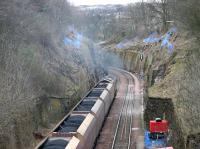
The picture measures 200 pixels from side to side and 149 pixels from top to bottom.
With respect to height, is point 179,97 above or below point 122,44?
below

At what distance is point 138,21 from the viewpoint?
123 m

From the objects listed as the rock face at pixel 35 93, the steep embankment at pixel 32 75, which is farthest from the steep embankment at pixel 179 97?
the steep embankment at pixel 32 75

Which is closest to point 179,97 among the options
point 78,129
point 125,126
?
point 78,129

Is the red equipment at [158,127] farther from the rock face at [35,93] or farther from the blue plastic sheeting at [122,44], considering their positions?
the blue plastic sheeting at [122,44]

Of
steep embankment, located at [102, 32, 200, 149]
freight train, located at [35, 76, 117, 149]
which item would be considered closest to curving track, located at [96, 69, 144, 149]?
freight train, located at [35, 76, 117, 149]

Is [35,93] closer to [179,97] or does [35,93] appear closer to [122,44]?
[179,97]

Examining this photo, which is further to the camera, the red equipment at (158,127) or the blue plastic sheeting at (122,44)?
the blue plastic sheeting at (122,44)

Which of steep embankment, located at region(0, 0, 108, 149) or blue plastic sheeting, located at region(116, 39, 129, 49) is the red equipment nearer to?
steep embankment, located at region(0, 0, 108, 149)

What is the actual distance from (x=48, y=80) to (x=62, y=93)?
2.50 m

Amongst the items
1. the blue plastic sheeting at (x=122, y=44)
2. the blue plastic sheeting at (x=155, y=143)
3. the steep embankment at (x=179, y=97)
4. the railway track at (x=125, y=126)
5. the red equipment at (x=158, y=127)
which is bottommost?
the railway track at (x=125, y=126)

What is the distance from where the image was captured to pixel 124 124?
36.6 meters

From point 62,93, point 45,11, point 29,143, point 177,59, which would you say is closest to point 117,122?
point 62,93

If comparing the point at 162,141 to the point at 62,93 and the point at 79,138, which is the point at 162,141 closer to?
the point at 79,138

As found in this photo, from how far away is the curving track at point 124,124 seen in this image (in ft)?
98.7
